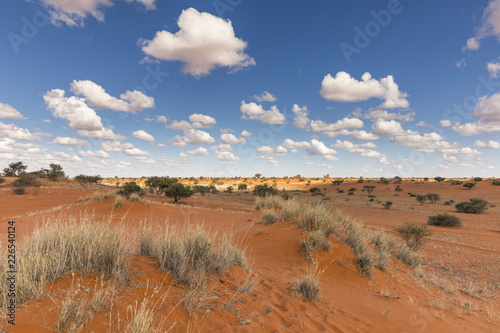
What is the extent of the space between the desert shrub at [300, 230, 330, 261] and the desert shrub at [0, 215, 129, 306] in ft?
17.7

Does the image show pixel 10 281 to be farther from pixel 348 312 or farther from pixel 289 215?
pixel 289 215

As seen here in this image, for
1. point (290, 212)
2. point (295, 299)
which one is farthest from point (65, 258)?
point (290, 212)

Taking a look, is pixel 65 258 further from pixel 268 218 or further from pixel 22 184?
pixel 22 184

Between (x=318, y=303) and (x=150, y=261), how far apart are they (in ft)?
10.8

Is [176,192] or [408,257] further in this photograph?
[176,192]

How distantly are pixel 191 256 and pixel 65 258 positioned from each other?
1994 millimetres

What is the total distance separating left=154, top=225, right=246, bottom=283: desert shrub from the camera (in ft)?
14.2

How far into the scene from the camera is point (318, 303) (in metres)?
4.71

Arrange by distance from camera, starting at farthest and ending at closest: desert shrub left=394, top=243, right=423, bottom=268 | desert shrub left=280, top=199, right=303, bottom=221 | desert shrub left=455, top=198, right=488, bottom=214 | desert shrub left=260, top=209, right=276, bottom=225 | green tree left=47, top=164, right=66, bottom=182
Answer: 1. green tree left=47, top=164, right=66, bottom=182
2. desert shrub left=455, top=198, right=488, bottom=214
3. desert shrub left=260, top=209, right=276, bottom=225
4. desert shrub left=280, top=199, right=303, bottom=221
5. desert shrub left=394, top=243, right=423, bottom=268

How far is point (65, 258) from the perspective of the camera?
367 cm

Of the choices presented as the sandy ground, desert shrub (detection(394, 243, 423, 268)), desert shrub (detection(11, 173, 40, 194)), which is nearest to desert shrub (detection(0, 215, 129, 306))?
the sandy ground

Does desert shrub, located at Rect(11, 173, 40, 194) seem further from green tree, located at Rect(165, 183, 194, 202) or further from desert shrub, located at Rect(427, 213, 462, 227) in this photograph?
desert shrub, located at Rect(427, 213, 462, 227)

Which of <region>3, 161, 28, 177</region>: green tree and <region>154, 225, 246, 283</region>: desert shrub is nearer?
Answer: <region>154, 225, 246, 283</region>: desert shrub

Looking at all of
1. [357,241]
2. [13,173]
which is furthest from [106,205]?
[13,173]
